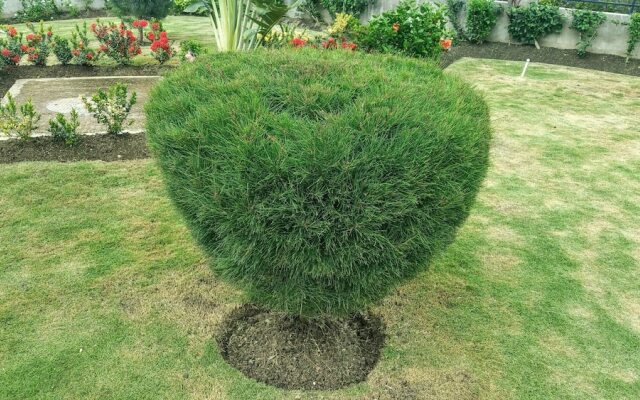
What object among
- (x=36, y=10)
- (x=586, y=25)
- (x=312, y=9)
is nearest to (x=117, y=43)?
(x=312, y=9)

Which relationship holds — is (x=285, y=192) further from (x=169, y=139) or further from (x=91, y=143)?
(x=91, y=143)

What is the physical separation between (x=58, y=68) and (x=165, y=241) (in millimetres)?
Answer: 6765

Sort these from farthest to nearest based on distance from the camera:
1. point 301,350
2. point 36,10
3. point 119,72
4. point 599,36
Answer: point 36,10, point 599,36, point 119,72, point 301,350

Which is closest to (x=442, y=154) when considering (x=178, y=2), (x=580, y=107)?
(x=580, y=107)

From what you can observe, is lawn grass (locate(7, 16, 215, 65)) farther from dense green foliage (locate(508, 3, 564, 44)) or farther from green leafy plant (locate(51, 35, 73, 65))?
dense green foliage (locate(508, 3, 564, 44))

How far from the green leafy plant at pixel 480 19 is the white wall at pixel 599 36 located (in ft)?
0.87

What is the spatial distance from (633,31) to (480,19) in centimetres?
331

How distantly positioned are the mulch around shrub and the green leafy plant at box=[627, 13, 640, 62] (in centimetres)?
39

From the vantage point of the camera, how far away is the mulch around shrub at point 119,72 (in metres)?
5.84

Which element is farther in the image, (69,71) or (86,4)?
(86,4)

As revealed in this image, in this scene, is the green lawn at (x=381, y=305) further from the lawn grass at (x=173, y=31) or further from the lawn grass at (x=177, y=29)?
the lawn grass at (x=177, y=29)

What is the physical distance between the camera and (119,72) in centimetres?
955

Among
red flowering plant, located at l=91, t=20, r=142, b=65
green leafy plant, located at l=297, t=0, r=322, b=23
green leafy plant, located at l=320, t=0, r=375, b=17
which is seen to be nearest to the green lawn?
red flowering plant, located at l=91, t=20, r=142, b=65

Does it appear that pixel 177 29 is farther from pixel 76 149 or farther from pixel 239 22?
pixel 76 149
